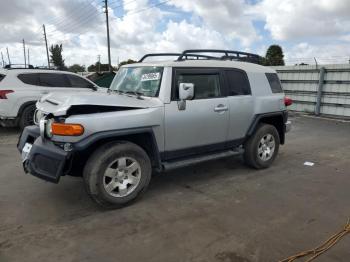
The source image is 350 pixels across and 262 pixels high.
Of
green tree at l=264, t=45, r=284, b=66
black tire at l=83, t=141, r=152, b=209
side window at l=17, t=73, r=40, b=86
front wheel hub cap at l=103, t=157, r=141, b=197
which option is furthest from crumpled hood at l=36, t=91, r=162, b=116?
green tree at l=264, t=45, r=284, b=66

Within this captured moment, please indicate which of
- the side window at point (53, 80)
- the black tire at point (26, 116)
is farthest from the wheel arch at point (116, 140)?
the side window at point (53, 80)

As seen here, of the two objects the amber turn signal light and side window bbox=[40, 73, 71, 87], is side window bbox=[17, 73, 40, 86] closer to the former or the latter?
side window bbox=[40, 73, 71, 87]

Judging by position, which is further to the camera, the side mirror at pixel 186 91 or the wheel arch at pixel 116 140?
the side mirror at pixel 186 91

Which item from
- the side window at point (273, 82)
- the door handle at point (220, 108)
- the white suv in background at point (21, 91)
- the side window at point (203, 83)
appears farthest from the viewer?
the white suv in background at point (21, 91)

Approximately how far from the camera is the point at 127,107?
4250 millimetres

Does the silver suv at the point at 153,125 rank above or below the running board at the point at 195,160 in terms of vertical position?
above

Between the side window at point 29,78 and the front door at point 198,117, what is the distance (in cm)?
588

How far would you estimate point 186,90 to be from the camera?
4441 millimetres

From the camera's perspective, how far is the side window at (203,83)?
15.9 ft

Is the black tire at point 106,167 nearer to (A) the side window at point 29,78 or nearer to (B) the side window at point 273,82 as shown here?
(B) the side window at point 273,82

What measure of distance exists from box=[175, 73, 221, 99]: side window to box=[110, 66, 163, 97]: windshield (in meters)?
0.30

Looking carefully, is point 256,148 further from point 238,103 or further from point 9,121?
point 9,121

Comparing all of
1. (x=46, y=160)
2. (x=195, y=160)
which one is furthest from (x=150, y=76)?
(x=46, y=160)

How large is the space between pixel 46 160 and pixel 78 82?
257 inches
